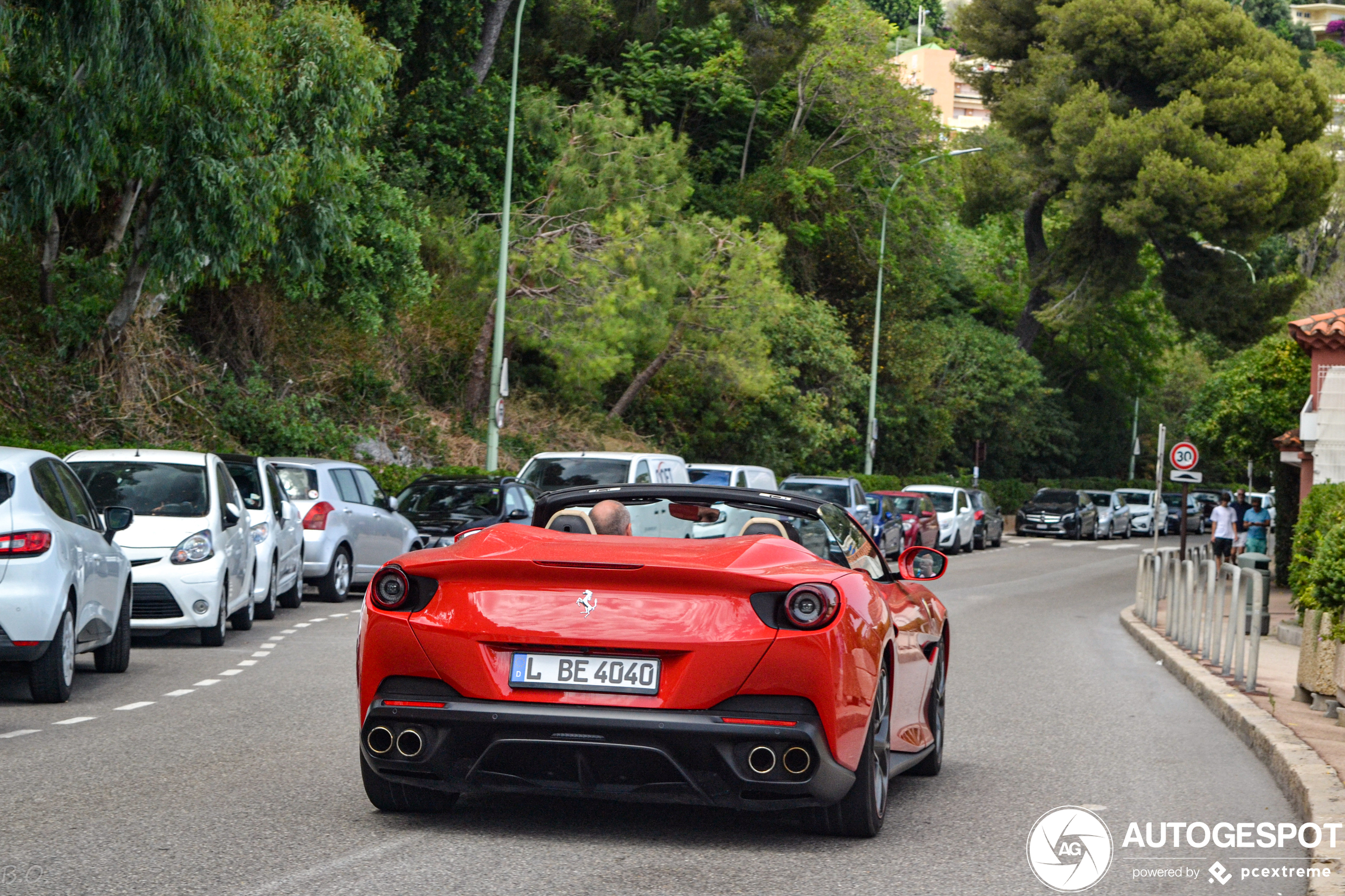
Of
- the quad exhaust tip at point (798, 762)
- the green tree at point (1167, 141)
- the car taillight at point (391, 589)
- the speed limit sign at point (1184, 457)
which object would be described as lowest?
the quad exhaust tip at point (798, 762)

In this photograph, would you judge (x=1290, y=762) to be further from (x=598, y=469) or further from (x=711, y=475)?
(x=711, y=475)

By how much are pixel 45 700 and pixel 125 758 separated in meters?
A: 2.52

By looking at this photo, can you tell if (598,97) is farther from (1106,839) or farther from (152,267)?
(1106,839)

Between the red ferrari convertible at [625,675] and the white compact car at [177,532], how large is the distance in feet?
27.8

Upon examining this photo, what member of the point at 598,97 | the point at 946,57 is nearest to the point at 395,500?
the point at 598,97

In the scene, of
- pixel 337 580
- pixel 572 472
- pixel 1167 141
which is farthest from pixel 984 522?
pixel 337 580

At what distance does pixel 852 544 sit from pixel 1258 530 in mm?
27599

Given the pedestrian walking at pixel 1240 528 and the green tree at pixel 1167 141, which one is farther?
the green tree at pixel 1167 141

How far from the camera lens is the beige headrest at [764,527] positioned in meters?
7.14

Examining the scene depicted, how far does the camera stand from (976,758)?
31.0ft

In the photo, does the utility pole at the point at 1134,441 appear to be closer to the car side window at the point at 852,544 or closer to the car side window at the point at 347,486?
the car side window at the point at 347,486

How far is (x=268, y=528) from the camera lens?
1738cm

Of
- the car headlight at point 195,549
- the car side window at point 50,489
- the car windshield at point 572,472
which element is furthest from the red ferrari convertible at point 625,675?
the car windshield at point 572,472

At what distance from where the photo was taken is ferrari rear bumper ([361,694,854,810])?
236 inches
